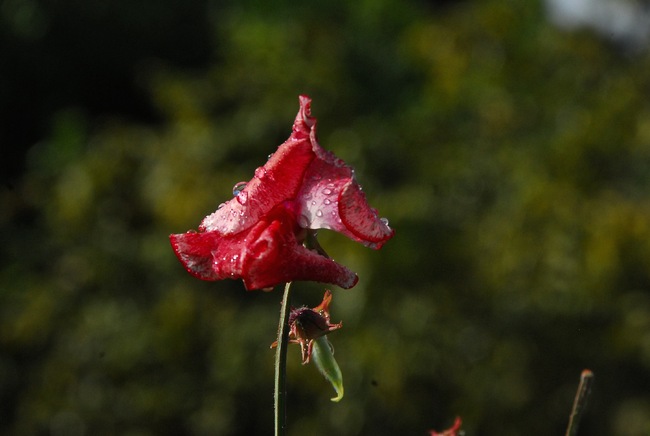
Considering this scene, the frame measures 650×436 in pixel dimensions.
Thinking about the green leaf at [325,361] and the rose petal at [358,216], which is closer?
the rose petal at [358,216]

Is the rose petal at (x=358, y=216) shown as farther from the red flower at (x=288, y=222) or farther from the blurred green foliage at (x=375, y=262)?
the blurred green foliage at (x=375, y=262)

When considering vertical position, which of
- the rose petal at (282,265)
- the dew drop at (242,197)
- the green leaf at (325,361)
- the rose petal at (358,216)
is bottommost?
the green leaf at (325,361)

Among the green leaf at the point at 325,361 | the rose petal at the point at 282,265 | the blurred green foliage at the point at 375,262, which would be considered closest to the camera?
the rose petal at the point at 282,265

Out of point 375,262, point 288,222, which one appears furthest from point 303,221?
point 375,262

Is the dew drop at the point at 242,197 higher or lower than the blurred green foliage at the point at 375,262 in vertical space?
lower

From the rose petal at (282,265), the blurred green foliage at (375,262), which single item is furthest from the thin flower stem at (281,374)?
the blurred green foliage at (375,262)

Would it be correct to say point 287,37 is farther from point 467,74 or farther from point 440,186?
point 440,186

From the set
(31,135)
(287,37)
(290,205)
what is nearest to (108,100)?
(31,135)
